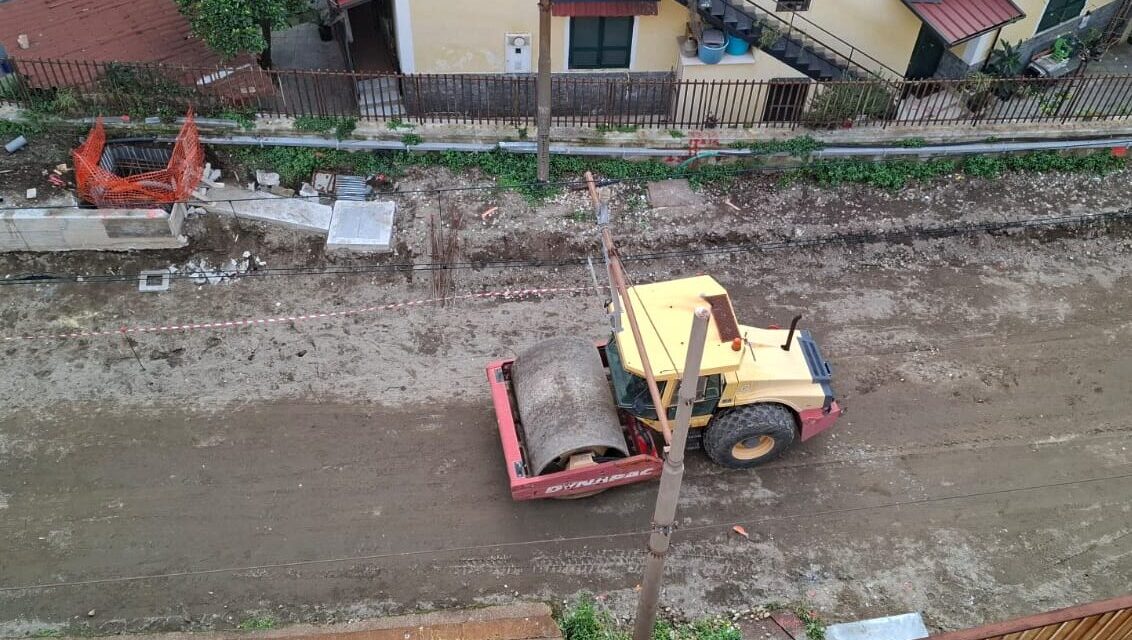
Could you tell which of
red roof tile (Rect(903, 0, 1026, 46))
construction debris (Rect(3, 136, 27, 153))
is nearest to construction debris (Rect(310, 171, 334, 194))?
construction debris (Rect(3, 136, 27, 153))

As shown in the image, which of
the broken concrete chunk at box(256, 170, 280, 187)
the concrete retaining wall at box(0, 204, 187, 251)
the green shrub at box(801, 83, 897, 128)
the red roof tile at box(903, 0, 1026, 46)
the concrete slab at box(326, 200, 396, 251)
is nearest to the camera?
the concrete retaining wall at box(0, 204, 187, 251)

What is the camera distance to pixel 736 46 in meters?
15.0

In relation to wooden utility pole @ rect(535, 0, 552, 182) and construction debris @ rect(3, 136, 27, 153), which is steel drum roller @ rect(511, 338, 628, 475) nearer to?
wooden utility pole @ rect(535, 0, 552, 182)

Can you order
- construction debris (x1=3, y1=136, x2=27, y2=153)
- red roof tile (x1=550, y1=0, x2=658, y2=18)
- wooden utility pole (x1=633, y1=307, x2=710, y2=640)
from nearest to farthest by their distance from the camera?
wooden utility pole (x1=633, y1=307, x2=710, y2=640) < construction debris (x1=3, y1=136, x2=27, y2=153) < red roof tile (x1=550, y1=0, x2=658, y2=18)

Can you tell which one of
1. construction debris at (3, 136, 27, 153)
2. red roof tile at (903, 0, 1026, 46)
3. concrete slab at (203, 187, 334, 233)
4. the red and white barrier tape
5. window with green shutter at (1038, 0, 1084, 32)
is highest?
red roof tile at (903, 0, 1026, 46)

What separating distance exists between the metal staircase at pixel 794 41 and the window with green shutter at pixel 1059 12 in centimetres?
316

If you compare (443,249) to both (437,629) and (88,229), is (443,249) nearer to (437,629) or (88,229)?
(88,229)

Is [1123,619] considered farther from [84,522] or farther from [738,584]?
[84,522]

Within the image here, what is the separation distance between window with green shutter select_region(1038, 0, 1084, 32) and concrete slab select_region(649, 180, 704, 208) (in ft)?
27.2

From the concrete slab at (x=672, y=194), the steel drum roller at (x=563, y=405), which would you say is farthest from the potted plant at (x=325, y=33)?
the steel drum roller at (x=563, y=405)

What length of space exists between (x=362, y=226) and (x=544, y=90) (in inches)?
151

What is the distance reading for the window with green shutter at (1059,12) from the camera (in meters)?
16.1

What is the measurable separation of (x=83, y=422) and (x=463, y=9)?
9.09 metres

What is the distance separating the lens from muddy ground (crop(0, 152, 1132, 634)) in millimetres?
9789
